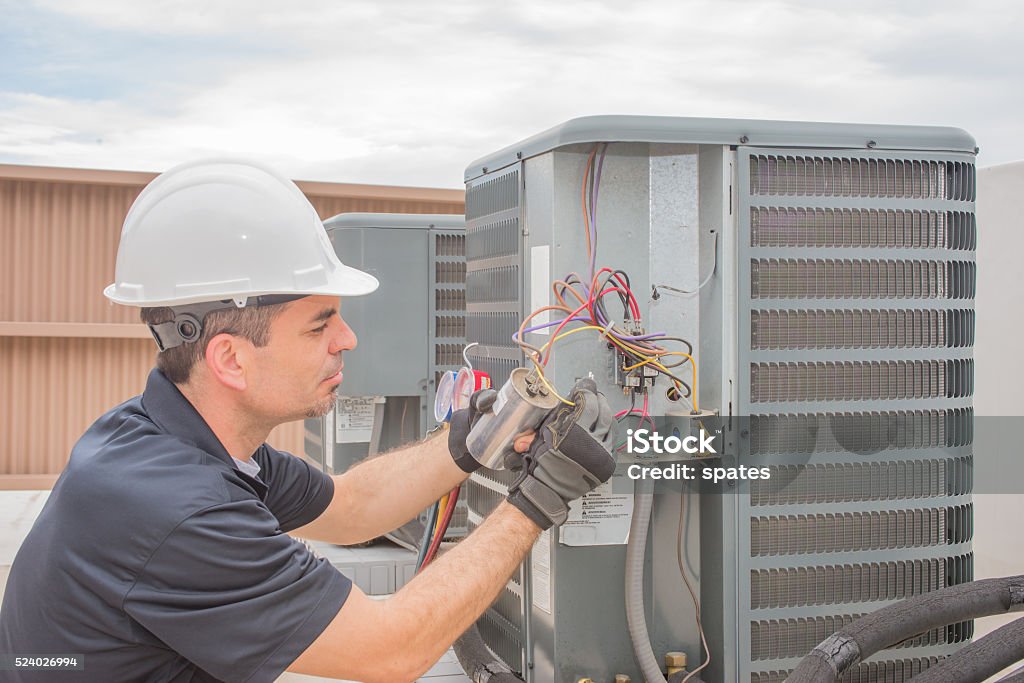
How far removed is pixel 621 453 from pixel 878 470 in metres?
0.56

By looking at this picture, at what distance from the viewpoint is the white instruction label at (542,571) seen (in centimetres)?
194

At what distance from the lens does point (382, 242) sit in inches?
124

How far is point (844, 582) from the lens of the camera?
2.02 m

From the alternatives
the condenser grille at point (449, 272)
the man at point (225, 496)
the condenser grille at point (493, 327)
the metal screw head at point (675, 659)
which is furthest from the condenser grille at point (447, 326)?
the metal screw head at point (675, 659)

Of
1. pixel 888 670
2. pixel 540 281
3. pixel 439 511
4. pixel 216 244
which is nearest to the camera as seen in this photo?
pixel 216 244

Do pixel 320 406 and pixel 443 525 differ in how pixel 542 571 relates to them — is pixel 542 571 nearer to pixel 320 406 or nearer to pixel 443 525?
pixel 443 525

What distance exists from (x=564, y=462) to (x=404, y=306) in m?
1.53

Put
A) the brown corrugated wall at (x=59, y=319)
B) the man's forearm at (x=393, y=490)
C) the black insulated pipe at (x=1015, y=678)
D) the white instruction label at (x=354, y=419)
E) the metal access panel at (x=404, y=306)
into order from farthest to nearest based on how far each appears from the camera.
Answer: the brown corrugated wall at (x=59, y=319), the white instruction label at (x=354, y=419), the metal access panel at (x=404, y=306), the man's forearm at (x=393, y=490), the black insulated pipe at (x=1015, y=678)

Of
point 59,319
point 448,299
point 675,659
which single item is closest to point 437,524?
point 675,659

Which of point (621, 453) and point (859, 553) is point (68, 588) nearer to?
point (621, 453)

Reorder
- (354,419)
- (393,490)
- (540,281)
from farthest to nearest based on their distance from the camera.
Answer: (354,419), (393,490), (540,281)

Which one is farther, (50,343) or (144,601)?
(50,343)

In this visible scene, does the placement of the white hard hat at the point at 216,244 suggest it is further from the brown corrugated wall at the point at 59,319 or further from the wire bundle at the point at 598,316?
the brown corrugated wall at the point at 59,319

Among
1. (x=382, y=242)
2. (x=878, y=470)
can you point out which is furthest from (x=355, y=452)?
(x=878, y=470)
